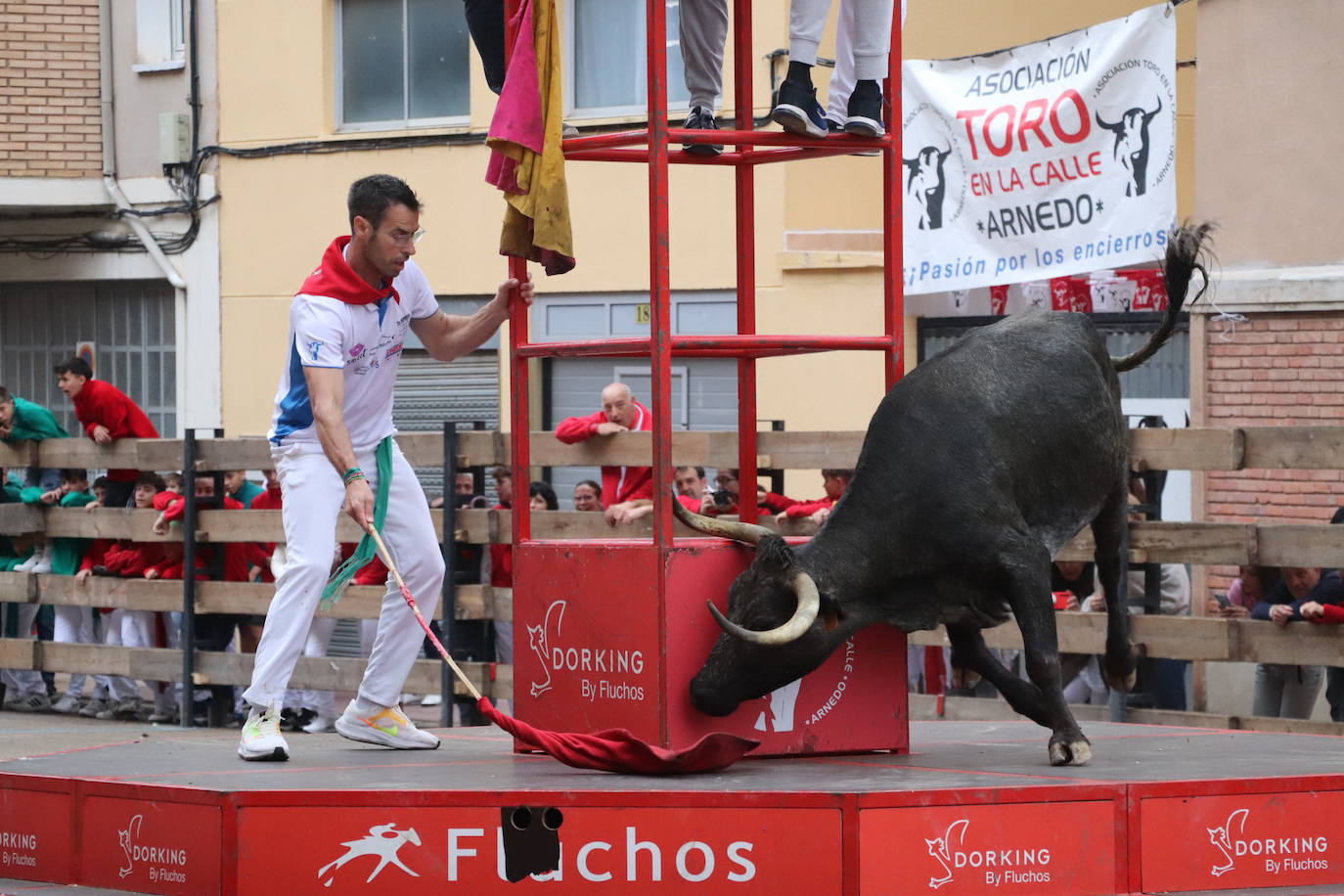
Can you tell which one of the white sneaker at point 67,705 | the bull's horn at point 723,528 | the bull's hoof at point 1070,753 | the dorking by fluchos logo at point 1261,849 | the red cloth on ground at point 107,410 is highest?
the red cloth on ground at point 107,410

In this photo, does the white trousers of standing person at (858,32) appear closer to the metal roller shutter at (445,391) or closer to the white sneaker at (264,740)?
the white sneaker at (264,740)

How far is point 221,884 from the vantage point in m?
5.70

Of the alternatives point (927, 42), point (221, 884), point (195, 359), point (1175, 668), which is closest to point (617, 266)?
A: point (927, 42)

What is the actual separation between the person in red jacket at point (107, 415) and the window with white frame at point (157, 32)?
6.56 m

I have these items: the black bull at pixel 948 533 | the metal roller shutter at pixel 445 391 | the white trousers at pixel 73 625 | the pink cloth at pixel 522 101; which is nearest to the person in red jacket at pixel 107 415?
the white trousers at pixel 73 625

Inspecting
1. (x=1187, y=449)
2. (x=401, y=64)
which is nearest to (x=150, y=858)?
(x=1187, y=449)

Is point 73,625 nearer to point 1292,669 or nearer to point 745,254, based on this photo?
point 745,254

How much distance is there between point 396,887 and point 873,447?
219 centimetres

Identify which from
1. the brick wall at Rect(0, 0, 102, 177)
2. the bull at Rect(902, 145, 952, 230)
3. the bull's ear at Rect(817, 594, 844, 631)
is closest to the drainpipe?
the brick wall at Rect(0, 0, 102, 177)

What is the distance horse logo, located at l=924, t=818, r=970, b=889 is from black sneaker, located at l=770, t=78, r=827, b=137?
246 centimetres

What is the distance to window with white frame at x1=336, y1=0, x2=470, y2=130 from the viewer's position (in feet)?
58.3

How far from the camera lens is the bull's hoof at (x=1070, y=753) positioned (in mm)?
6305

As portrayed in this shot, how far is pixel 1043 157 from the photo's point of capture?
12680mm

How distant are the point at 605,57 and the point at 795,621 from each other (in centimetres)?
1158
